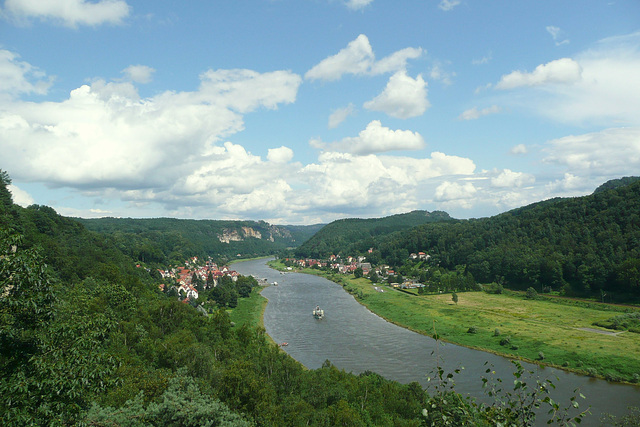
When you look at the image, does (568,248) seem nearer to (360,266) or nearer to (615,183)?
(360,266)

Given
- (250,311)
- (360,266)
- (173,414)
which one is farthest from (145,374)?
(360,266)

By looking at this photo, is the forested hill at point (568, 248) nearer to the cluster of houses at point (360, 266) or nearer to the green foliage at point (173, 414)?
the cluster of houses at point (360, 266)

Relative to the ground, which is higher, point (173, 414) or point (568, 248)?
point (173, 414)

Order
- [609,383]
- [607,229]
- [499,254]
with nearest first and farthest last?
1. [609,383]
2. [607,229]
3. [499,254]

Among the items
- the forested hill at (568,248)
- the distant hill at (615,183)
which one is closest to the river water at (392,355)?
the forested hill at (568,248)

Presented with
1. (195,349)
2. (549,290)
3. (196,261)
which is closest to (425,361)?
(195,349)

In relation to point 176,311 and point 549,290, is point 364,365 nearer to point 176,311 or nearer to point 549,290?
point 176,311
